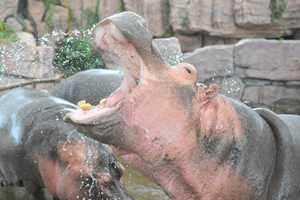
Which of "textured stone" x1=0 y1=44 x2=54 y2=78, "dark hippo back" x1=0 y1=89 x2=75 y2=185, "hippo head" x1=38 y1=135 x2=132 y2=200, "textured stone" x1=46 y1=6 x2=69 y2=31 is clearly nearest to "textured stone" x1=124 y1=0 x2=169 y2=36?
"textured stone" x1=46 y1=6 x2=69 y2=31

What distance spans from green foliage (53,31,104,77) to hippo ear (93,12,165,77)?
26.0 ft

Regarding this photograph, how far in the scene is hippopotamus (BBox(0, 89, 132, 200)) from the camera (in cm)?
370

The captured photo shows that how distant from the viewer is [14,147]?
4418 mm

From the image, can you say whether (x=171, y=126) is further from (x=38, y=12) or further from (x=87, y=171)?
(x=38, y=12)

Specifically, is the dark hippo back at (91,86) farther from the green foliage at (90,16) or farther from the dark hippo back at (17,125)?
the green foliage at (90,16)

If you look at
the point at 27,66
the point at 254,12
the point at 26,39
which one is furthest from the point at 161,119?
the point at 254,12

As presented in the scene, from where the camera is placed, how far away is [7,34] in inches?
399

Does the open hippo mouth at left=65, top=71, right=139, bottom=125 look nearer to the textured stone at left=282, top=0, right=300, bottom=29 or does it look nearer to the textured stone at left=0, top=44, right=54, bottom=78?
the textured stone at left=0, top=44, right=54, bottom=78

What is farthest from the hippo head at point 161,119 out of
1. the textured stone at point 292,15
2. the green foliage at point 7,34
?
the textured stone at point 292,15

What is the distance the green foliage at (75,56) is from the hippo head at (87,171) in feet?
19.6

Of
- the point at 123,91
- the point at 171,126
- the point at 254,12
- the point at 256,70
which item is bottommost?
the point at 256,70

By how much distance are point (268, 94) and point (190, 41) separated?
2.26m

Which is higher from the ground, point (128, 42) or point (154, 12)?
point (128, 42)

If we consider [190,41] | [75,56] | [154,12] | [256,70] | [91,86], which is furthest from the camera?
[190,41]
